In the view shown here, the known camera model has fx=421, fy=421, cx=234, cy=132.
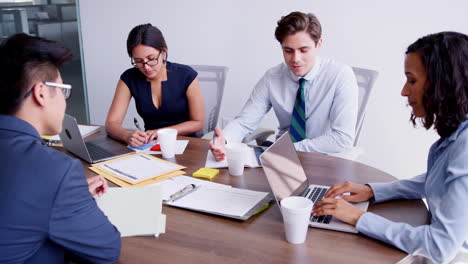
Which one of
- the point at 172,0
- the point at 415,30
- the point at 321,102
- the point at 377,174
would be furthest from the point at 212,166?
the point at 172,0

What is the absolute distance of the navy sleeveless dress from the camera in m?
2.41

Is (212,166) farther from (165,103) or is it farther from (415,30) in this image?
(415,30)

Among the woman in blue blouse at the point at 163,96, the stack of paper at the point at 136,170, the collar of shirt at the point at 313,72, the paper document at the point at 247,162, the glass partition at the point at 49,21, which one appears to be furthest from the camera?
the glass partition at the point at 49,21

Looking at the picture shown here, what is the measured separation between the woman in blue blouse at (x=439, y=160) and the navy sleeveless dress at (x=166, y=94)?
1.39m

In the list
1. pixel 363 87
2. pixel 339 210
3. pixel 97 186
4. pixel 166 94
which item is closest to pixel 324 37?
pixel 363 87

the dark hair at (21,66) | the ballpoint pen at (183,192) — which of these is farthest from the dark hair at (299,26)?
the dark hair at (21,66)

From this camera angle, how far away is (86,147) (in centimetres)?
175

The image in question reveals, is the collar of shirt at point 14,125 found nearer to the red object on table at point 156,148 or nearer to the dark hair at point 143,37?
the red object on table at point 156,148

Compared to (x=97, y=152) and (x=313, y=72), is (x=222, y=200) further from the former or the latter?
(x=313, y=72)

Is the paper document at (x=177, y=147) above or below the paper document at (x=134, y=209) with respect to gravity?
below

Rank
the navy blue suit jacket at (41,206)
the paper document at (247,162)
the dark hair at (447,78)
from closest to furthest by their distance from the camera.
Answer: the navy blue suit jacket at (41,206)
the dark hair at (447,78)
the paper document at (247,162)

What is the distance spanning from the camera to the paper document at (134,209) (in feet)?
3.89

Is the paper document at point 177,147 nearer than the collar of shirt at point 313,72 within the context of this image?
Yes

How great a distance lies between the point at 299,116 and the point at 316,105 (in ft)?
0.34
